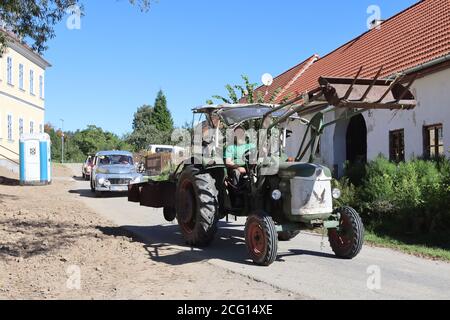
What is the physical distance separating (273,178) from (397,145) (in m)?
7.92

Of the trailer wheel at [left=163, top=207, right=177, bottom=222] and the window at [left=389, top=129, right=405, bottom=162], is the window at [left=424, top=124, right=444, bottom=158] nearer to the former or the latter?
the window at [left=389, top=129, right=405, bottom=162]

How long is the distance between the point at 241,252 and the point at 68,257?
263cm

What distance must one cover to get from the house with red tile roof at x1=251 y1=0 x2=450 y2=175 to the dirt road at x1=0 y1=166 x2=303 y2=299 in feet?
12.2

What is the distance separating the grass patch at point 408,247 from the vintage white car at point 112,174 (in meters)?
10.9

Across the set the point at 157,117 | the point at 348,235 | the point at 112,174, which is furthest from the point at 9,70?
the point at 157,117

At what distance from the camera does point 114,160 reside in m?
19.9

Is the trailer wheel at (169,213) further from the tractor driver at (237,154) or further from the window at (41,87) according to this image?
the window at (41,87)

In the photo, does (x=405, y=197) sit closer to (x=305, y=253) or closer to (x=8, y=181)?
(x=305, y=253)

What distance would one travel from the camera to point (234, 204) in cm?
805

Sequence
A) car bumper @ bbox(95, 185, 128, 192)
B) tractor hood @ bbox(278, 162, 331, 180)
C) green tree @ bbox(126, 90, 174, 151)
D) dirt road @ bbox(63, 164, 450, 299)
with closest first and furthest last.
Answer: dirt road @ bbox(63, 164, 450, 299)
tractor hood @ bbox(278, 162, 331, 180)
car bumper @ bbox(95, 185, 128, 192)
green tree @ bbox(126, 90, 174, 151)

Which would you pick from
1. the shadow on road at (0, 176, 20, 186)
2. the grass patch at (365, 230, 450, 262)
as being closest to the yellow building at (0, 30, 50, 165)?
the shadow on road at (0, 176, 20, 186)

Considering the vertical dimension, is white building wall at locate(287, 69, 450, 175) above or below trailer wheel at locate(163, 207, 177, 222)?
above

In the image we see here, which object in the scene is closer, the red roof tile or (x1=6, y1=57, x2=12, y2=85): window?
the red roof tile

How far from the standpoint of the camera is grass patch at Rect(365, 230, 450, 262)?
A: 7801mm
